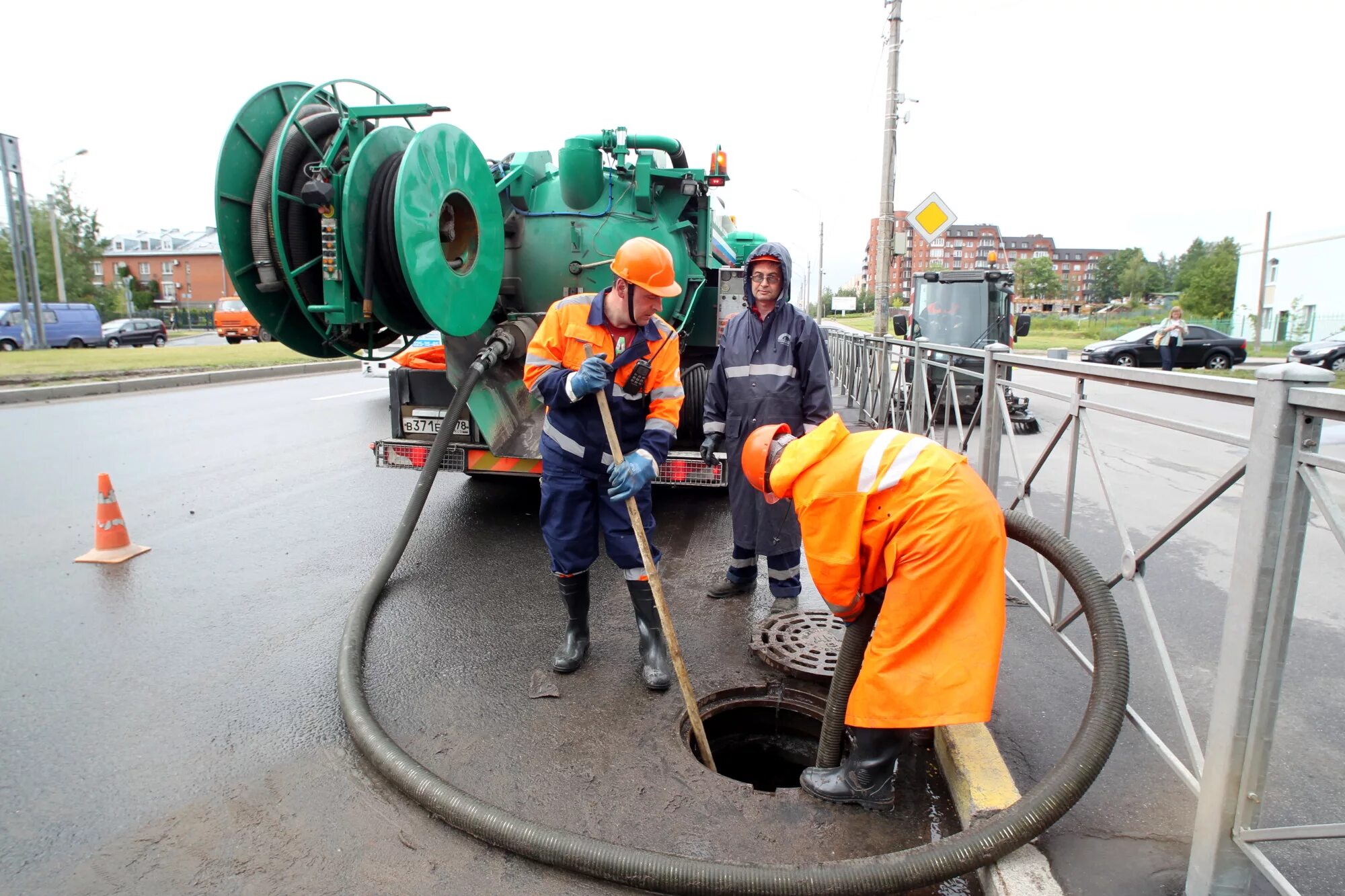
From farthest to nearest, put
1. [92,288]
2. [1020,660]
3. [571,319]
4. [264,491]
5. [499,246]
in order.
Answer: [92,288] < [264,491] < [499,246] < [1020,660] < [571,319]

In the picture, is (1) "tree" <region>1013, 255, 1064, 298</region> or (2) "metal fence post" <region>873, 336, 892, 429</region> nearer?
(2) "metal fence post" <region>873, 336, 892, 429</region>

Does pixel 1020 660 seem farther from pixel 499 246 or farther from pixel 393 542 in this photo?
pixel 499 246

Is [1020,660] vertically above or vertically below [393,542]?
below

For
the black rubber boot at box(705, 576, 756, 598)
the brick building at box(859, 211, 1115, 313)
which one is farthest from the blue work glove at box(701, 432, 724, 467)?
the brick building at box(859, 211, 1115, 313)

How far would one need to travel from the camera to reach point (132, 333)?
1180 inches

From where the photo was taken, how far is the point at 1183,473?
24.8 ft

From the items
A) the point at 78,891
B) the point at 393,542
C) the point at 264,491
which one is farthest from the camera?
the point at 264,491

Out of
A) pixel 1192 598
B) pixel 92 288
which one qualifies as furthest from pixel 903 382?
pixel 92 288

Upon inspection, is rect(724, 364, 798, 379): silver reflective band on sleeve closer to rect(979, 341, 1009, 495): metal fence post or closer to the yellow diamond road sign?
rect(979, 341, 1009, 495): metal fence post

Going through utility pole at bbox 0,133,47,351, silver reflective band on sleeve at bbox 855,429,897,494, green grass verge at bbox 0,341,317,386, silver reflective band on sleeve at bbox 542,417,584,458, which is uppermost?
utility pole at bbox 0,133,47,351

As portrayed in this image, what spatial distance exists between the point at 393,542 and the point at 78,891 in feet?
7.25

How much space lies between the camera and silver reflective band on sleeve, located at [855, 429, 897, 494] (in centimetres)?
221

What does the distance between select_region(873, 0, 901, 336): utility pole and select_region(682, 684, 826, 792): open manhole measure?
10.3 metres

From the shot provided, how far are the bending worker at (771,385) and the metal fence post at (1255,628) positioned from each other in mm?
2118
